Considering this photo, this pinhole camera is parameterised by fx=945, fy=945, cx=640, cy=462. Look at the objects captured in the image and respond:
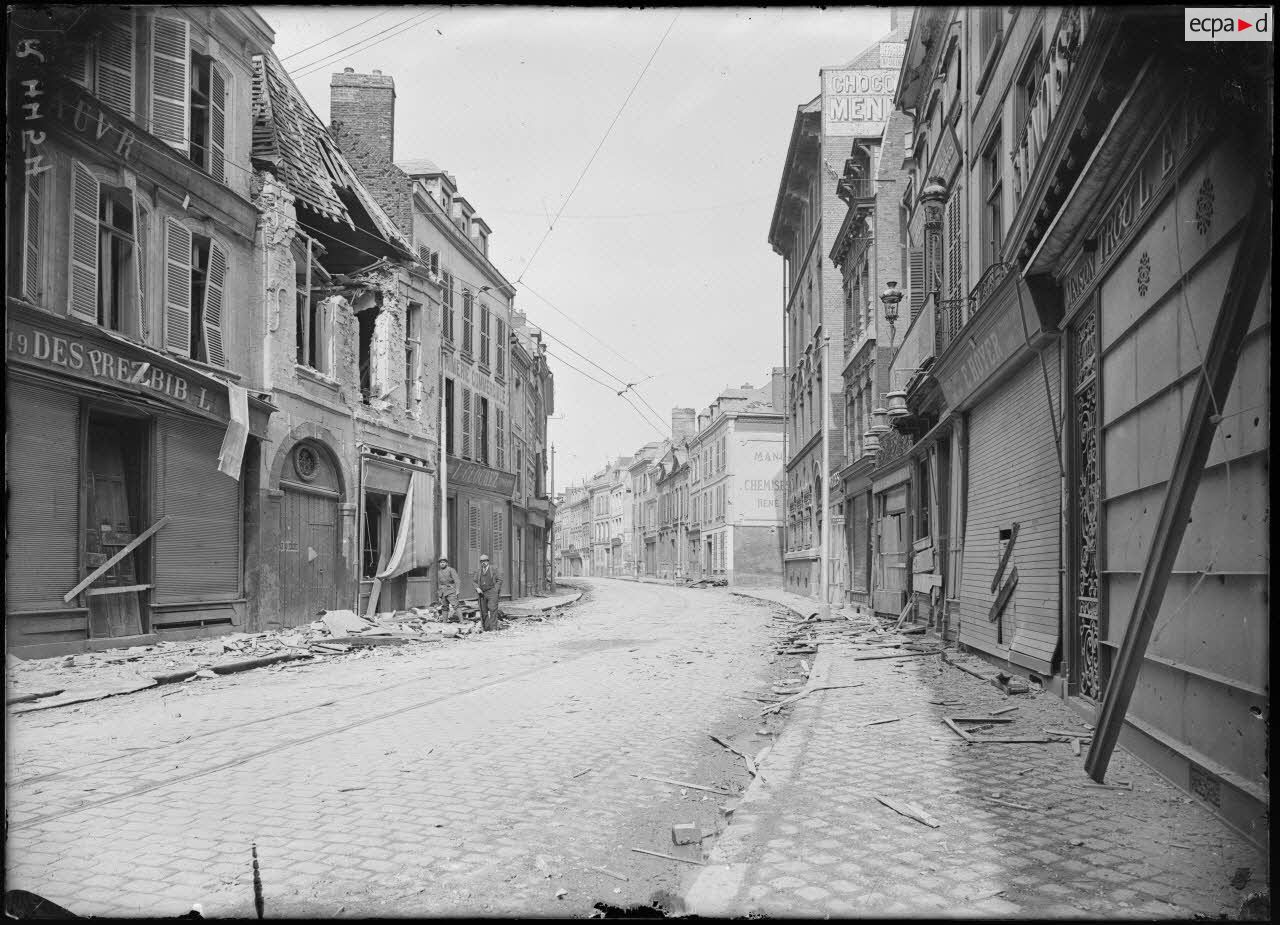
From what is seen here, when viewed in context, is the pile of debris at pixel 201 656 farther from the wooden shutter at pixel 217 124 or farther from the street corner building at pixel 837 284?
the street corner building at pixel 837 284

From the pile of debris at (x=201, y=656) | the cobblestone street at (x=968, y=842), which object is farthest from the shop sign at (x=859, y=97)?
the cobblestone street at (x=968, y=842)

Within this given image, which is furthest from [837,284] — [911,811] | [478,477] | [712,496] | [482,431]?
[712,496]

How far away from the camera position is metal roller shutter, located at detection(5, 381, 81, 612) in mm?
10945

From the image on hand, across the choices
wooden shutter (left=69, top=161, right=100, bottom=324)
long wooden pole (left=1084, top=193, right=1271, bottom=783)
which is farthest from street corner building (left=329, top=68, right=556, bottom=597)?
long wooden pole (left=1084, top=193, right=1271, bottom=783)

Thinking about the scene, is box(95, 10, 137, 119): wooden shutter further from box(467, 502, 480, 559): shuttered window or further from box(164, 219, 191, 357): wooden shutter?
box(467, 502, 480, 559): shuttered window

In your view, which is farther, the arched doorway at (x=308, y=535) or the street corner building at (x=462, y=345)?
the street corner building at (x=462, y=345)

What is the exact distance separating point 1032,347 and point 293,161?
14015 mm

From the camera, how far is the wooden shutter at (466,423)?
27.7m

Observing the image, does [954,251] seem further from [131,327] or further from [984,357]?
[131,327]

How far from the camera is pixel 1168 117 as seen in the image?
17.7 feet

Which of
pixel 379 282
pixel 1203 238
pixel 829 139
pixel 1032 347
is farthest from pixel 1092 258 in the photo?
pixel 829 139

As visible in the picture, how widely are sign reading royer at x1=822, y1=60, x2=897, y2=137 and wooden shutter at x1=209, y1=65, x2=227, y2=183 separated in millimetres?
19309

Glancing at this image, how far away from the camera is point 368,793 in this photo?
527cm

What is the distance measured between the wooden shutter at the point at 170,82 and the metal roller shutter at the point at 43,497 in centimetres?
446
